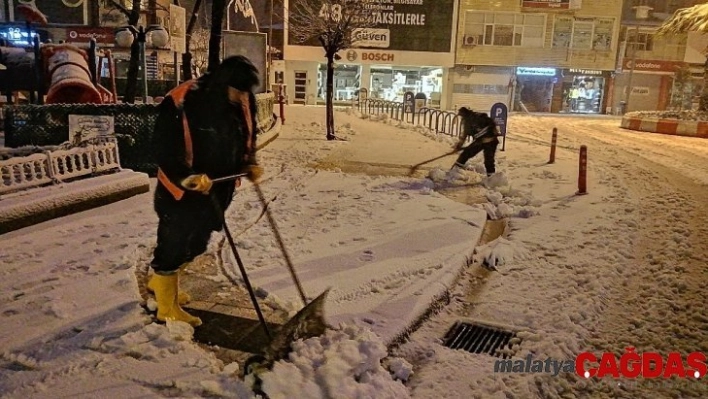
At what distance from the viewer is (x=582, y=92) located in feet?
132

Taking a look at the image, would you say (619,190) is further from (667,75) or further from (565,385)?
(667,75)

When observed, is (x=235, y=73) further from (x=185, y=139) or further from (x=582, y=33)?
(x=582, y=33)

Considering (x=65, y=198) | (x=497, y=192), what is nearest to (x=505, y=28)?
(x=497, y=192)

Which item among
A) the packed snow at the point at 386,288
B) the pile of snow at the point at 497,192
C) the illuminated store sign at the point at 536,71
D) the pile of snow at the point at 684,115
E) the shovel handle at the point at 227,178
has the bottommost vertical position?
the packed snow at the point at 386,288

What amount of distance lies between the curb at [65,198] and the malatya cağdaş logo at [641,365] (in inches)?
243

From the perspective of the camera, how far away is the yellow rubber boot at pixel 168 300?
4305 millimetres

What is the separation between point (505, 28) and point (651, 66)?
10.9 metres

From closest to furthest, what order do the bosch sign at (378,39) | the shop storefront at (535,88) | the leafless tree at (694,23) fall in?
the leafless tree at (694,23) → the bosch sign at (378,39) → the shop storefront at (535,88)

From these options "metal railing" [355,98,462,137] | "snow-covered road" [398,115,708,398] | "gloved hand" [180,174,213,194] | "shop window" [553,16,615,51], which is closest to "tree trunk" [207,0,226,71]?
"snow-covered road" [398,115,708,398]

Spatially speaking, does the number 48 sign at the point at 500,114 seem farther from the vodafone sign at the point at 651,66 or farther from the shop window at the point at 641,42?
the shop window at the point at 641,42

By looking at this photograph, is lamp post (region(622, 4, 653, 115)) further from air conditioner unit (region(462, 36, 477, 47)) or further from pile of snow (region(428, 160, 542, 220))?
pile of snow (region(428, 160, 542, 220))

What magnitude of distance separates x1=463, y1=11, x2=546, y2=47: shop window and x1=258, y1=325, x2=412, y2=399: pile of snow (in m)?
36.7

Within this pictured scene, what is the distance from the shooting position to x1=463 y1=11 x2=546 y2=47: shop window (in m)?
38.0

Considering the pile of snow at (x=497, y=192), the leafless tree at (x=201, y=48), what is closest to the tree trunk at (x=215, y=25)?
the pile of snow at (x=497, y=192)
